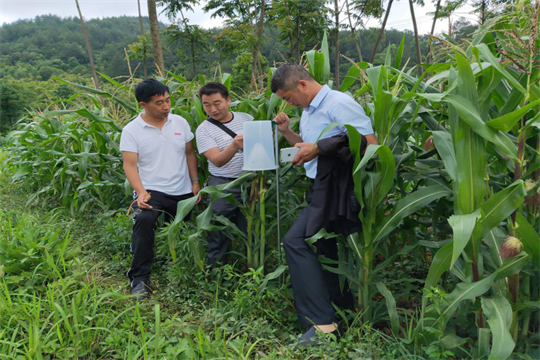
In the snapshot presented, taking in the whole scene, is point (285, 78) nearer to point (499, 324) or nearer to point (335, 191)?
point (335, 191)

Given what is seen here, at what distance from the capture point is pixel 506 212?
1.50m

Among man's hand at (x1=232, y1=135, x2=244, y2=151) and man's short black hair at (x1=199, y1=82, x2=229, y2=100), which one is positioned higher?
man's short black hair at (x1=199, y1=82, x2=229, y2=100)

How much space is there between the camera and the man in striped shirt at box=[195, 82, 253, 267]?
2.55 m

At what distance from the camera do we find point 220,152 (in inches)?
99.3

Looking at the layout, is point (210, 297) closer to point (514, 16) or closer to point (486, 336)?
point (486, 336)

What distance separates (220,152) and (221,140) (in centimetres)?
11

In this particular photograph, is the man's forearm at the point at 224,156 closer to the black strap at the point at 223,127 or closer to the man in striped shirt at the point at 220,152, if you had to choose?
the man in striped shirt at the point at 220,152

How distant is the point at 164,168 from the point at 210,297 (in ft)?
Answer: 3.13

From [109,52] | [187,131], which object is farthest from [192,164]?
[109,52]

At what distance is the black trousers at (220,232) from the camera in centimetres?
256

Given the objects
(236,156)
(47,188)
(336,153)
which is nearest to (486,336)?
(336,153)

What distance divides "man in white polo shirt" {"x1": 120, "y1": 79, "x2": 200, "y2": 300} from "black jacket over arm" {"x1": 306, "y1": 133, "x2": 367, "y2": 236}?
1.18 meters

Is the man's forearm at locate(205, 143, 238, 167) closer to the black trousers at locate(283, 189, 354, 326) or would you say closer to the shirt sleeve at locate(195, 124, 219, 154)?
the shirt sleeve at locate(195, 124, 219, 154)

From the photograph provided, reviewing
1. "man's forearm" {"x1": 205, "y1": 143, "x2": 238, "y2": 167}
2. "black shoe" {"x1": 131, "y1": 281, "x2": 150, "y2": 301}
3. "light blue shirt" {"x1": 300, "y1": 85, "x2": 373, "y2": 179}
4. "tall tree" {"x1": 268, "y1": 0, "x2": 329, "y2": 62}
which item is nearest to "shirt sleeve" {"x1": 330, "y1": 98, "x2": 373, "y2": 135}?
"light blue shirt" {"x1": 300, "y1": 85, "x2": 373, "y2": 179}
